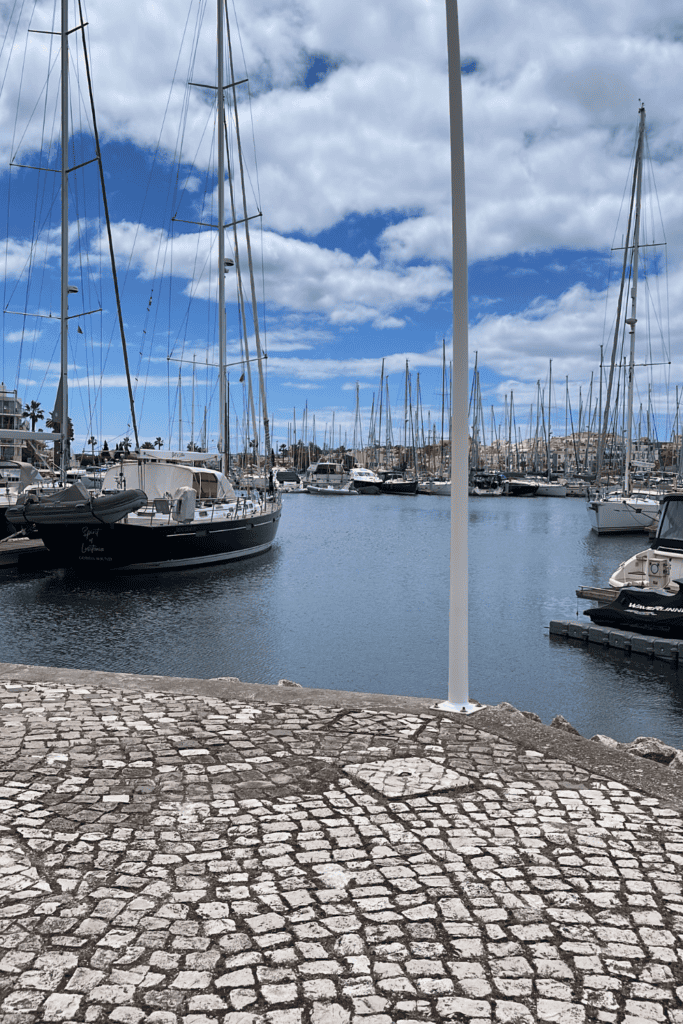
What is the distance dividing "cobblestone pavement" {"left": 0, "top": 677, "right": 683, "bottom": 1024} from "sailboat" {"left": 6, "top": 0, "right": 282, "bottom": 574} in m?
17.6

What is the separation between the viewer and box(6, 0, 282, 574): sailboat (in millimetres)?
22516

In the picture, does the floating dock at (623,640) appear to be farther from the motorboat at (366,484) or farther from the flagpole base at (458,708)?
the motorboat at (366,484)

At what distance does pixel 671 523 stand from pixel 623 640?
3.49 metres

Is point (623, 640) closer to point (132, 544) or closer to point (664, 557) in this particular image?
point (664, 557)

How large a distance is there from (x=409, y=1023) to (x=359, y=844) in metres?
1.38

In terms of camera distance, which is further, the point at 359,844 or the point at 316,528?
the point at 316,528

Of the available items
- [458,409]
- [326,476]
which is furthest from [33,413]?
[458,409]

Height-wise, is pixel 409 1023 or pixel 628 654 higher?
pixel 409 1023

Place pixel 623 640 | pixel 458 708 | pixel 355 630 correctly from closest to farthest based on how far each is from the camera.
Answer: pixel 458 708, pixel 623 640, pixel 355 630

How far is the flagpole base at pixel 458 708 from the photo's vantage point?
666 cm

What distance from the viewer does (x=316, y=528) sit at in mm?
45156

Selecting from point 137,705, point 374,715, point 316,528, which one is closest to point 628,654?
point 374,715

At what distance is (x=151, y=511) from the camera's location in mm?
24219

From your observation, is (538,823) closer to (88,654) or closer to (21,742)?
(21,742)
